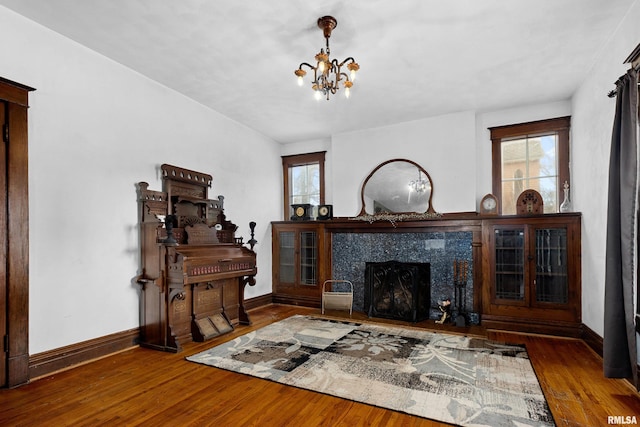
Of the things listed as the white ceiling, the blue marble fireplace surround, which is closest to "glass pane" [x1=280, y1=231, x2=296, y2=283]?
the blue marble fireplace surround

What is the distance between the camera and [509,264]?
4.46m

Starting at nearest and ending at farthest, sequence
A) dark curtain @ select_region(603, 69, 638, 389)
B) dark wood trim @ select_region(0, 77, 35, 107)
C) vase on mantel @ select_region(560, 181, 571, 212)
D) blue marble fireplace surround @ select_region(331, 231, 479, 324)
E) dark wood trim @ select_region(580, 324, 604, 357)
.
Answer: dark curtain @ select_region(603, 69, 638, 389), dark wood trim @ select_region(0, 77, 35, 107), dark wood trim @ select_region(580, 324, 604, 357), vase on mantel @ select_region(560, 181, 571, 212), blue marble fireplace surround @ select_region(331, 231, 479, 324)

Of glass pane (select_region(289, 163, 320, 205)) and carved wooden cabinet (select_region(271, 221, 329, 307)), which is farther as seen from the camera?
glass pane (select_region(289, 163, 320, 205))

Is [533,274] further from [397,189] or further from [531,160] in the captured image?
[397,189]

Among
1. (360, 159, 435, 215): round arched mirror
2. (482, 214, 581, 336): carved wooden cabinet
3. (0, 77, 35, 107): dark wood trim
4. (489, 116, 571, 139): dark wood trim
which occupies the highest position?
(489, 116, 571, 139): dark wood trim

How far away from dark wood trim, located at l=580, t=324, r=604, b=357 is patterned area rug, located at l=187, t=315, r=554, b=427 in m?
0.71

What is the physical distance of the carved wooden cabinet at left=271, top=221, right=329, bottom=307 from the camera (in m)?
5.71

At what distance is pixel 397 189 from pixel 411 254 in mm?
1023

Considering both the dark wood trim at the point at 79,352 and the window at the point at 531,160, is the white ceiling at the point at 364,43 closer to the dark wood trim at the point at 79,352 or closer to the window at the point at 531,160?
the window at the point at 531,160

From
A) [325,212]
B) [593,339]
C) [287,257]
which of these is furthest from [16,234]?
[593,339]

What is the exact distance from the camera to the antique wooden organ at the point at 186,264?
3590mm

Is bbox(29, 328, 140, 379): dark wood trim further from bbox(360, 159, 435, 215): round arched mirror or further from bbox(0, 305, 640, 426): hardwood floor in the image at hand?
bbox(360, 159, 435, 215): round arched mirror

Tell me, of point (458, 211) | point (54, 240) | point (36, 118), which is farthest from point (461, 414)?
point (36, 118)

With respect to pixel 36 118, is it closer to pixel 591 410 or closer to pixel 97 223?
pixel 97 223
